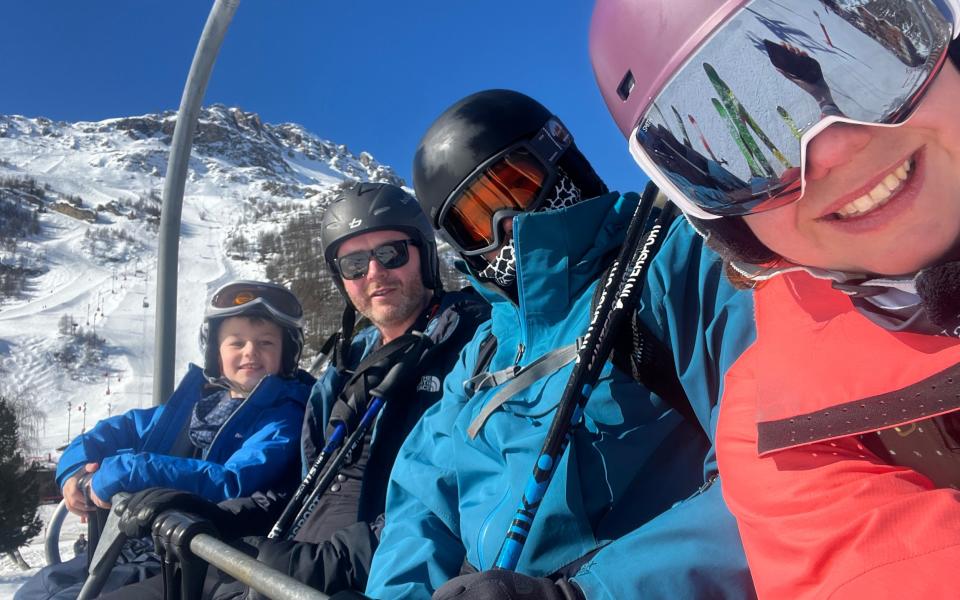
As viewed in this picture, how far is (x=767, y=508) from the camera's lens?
3.21 ft

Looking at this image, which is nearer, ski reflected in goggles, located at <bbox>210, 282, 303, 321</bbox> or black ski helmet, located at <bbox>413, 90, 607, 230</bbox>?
black ski helmet, located at <bbox>413, 90, 607, 230</bbox>

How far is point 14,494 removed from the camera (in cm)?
1664

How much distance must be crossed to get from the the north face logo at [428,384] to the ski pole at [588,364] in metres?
1.47

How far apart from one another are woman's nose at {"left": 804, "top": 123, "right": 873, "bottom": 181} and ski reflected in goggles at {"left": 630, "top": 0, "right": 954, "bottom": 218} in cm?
1

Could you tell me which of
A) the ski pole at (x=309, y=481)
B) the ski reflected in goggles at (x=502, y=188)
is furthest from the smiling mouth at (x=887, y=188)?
the ski pole at (x=309, y=481)

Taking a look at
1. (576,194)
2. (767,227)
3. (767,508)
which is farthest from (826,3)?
(576,194)

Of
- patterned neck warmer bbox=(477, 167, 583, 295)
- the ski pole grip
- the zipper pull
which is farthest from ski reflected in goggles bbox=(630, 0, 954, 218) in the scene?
the ski pole grip

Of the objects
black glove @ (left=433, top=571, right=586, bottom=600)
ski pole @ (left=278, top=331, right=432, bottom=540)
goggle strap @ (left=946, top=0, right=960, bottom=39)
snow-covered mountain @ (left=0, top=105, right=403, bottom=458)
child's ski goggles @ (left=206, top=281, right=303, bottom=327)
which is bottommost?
black glove @ (left=433, top=571, right=586, bottom=600)

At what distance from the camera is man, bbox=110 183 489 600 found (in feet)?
8.41

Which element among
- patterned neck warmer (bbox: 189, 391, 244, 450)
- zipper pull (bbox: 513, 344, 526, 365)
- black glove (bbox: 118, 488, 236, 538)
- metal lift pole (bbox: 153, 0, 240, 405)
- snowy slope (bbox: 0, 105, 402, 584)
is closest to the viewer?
zipper pull (bbox: 513, 344, 526, 365)

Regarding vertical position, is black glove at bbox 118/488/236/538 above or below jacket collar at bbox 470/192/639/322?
below

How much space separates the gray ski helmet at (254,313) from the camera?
407cm

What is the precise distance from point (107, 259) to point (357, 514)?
2908 inches

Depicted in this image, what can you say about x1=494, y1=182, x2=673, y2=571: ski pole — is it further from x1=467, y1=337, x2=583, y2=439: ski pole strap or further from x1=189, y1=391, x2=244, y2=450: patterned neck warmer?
x1=189, y1=391, x2=244, y2=450: patterned neck warmer
